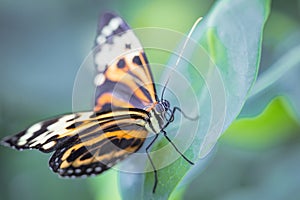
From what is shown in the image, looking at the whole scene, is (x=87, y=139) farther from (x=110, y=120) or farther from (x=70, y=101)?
(x=70, y=101)

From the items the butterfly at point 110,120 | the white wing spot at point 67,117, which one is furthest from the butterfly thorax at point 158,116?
the white wing spot at point 67,117

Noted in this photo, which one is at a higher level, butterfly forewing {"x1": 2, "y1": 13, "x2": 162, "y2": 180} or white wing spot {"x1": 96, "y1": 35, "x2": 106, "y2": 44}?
white wing spot {"x1": 96, "y1": 35, "x2": 106, "y2": 44}

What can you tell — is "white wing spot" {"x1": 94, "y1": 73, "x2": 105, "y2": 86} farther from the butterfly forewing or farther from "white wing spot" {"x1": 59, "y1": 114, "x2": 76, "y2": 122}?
"white wing spot" {"x1": 59, "y1": 114, "x2": 76, "y2": 122}

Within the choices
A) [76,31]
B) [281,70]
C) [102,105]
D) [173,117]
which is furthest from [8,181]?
[281,70]

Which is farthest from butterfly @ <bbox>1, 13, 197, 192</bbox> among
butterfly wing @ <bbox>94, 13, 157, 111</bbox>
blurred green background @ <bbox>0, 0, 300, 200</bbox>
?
blurred green background @ <bbox>0, 0, 300, 200</bbox>

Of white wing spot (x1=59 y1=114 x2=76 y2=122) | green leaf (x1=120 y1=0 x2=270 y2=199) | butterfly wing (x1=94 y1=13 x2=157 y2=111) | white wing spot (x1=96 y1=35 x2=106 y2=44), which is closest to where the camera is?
green leaf (x1=120 y1=0 x2=270 y2=199)

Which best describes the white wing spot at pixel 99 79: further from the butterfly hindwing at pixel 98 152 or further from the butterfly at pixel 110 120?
the butterfly hindwing at pixel 98 152

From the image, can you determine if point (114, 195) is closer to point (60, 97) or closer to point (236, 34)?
point (236, 34)
